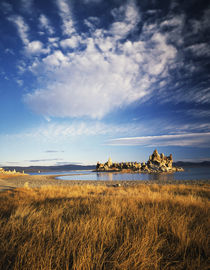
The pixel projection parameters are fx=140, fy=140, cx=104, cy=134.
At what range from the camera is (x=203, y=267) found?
186 centimetres

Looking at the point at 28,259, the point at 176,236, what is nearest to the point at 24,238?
the point at 28,259

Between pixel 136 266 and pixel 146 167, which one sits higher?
pixel 136 266

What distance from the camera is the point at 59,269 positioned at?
180 centimetres

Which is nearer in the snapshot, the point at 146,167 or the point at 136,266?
the point at 136,266

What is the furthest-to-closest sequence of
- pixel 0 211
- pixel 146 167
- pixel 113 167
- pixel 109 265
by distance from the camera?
1. pixel 113 167
2. pixel 146 167
3. pixel 0 211
4. pixel 109 265

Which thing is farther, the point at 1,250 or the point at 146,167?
the point at 146,167

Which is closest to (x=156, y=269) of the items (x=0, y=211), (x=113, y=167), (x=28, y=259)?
(x=28, y=259)

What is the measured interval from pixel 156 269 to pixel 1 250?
2.22 meters

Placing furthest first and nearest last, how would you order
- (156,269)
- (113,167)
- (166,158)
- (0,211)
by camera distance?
1. (113,167)
2. (166,158)
3. (0,211)
4. (156,269)

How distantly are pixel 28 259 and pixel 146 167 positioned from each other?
116 metres

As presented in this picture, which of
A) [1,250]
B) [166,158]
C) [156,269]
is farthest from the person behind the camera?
[166,158]

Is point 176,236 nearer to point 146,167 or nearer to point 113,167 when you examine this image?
point 146,167

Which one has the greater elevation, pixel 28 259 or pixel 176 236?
pixel 28 259

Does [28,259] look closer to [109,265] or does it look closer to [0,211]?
[109,265]
